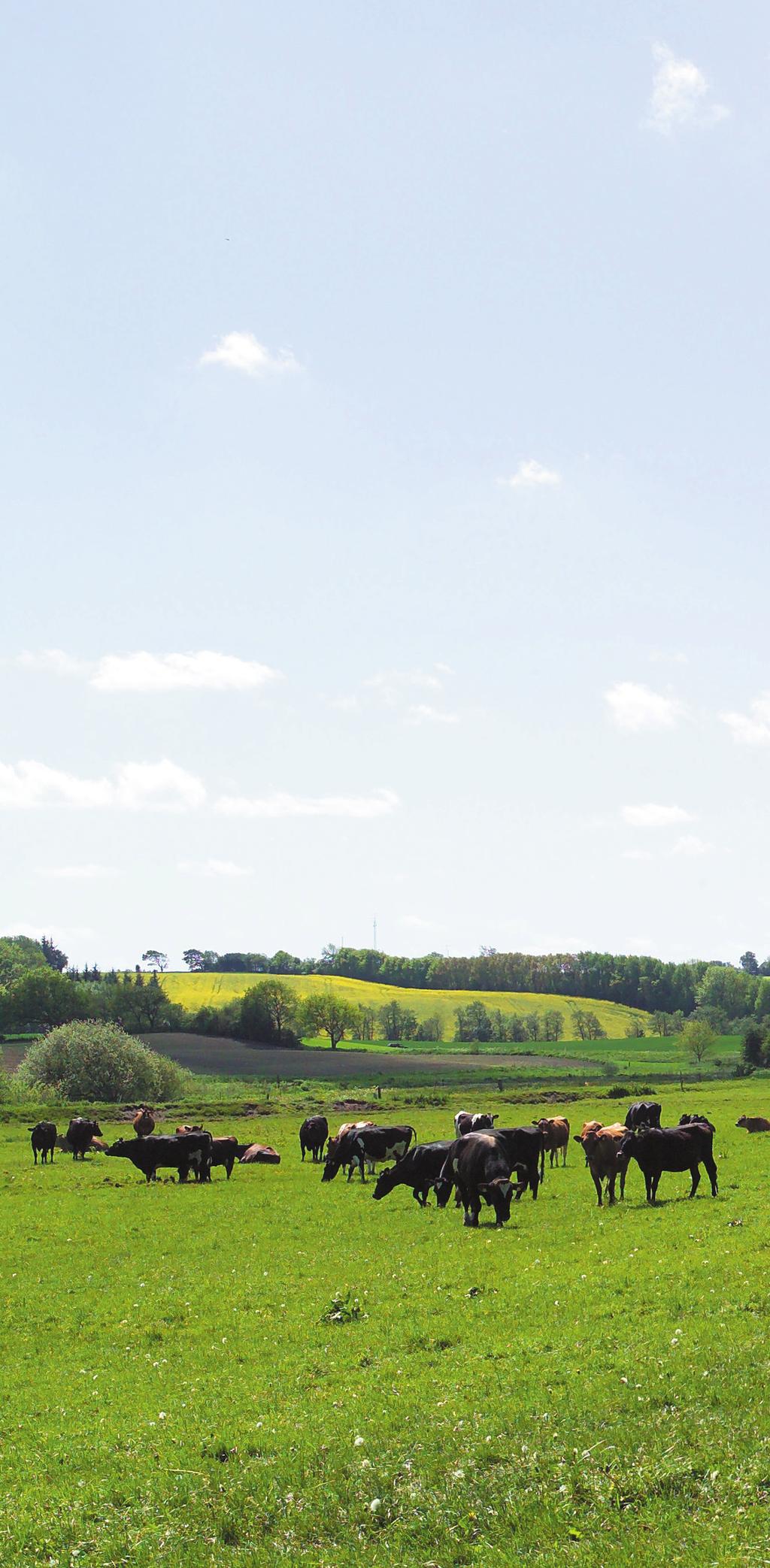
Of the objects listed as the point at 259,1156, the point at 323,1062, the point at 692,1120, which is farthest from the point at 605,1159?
the point at 323,1062

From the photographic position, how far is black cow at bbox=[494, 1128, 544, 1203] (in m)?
29.9

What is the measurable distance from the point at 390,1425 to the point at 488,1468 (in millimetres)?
1735

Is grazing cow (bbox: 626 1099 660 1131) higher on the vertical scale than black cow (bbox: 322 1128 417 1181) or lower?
higher

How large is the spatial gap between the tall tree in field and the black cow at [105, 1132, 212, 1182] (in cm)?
12897

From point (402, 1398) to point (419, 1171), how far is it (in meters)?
18.2

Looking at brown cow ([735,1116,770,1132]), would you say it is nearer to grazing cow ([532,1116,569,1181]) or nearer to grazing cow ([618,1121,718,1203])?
grazing cow ([532,1116,569,1181])

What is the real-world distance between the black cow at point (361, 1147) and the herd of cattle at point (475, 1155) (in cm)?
3

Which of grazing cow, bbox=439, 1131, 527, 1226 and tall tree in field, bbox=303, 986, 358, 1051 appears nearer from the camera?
grazing cow, bbox=439, 1131, 527, 1226

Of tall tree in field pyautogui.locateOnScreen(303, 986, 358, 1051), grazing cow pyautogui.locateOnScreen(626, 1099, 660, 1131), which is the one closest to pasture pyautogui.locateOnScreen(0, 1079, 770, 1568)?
grazing cow pyautogui.locateOnScreen(626, 1099, 660, 1131)

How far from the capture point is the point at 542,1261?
20.3 meters

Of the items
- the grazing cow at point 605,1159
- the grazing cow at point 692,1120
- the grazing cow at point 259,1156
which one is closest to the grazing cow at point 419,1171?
the grazing cow at point 605,1159

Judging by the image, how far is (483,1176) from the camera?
26.3m

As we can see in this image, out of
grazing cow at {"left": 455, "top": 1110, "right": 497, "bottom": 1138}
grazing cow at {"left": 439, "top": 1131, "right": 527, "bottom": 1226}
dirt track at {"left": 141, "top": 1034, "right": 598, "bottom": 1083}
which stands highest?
grazing cow at {"left": 439, "top": 1131, "right": 527, "bottom": 1226}

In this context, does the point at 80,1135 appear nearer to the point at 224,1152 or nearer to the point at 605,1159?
the point at 224,1152
